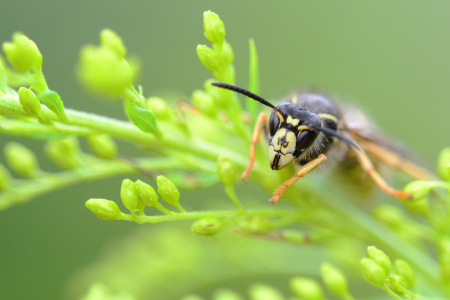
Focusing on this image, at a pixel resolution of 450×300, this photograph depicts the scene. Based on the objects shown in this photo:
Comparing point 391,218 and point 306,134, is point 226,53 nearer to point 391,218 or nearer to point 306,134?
point 306,134

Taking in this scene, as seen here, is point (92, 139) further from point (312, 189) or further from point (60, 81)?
point (60, 81)

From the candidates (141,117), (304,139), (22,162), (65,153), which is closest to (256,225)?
(304,139)

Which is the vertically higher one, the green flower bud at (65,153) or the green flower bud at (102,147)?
the green flower bud at (102,147)

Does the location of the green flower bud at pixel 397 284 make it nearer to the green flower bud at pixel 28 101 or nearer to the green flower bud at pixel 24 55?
the green flower bud at pixel 28 101

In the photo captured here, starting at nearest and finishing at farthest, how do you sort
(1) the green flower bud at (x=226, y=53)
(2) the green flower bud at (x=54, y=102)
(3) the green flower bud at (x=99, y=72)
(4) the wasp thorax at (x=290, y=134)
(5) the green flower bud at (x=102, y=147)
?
(3) the green flower bud at (x=99, y=72) → (2) the green flower bud at (x=54, y=102) → (4) the wasp thorax at (x=290, y=134) → (1) the green flower bud at (x=226, y=53) → (5) the green flower bud at (x=102, y=147)

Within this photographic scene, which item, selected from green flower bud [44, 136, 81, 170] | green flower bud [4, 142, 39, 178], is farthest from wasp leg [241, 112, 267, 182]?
green flower bud [4, 142, 39, 178]

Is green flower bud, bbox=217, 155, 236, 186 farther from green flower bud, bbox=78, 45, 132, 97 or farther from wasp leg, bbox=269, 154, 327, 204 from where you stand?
green flower bud, bbox=78, 45, 132, 97

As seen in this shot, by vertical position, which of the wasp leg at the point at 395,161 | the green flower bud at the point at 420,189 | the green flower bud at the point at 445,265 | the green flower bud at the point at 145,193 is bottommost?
the green flower bud at the point at 145,193

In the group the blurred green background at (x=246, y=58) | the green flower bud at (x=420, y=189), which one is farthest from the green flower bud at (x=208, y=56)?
the blurred green background at (x=246, y=58)
